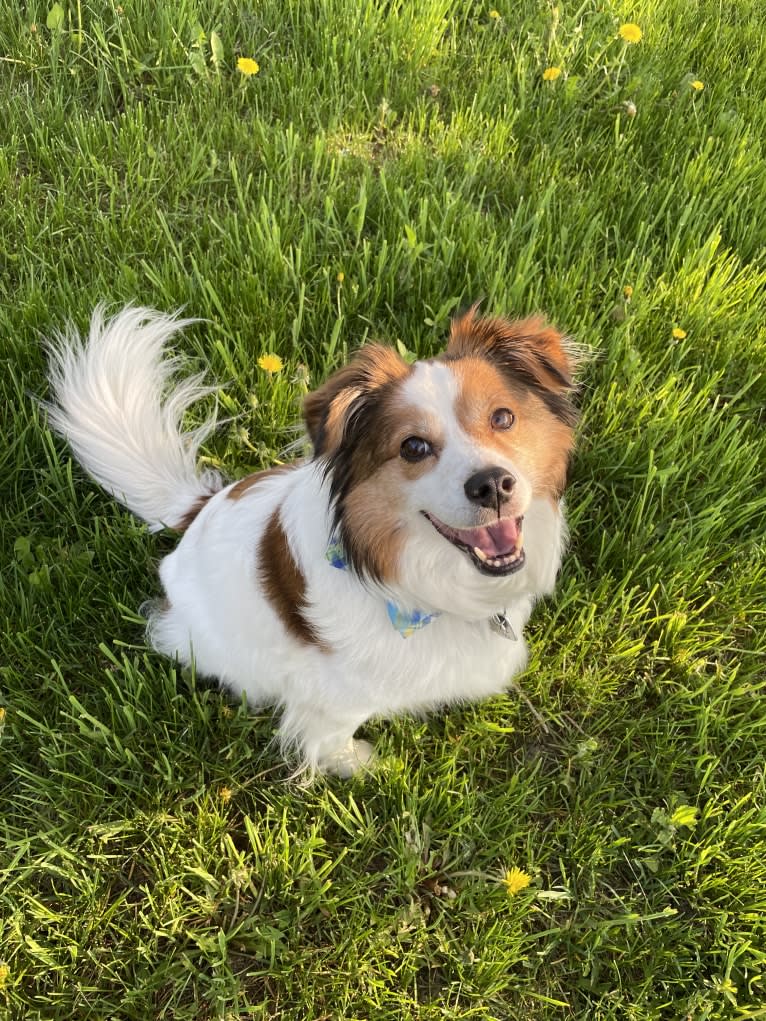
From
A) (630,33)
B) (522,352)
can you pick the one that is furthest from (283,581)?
(630,33)

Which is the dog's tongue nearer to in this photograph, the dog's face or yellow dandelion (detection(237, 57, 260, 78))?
the dog's face

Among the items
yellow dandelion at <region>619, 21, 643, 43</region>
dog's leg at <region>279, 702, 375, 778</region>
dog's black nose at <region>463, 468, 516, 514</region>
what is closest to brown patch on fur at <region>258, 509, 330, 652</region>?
dog's leg at <region>279, 702, 375, 778</region>

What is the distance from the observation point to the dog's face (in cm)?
168

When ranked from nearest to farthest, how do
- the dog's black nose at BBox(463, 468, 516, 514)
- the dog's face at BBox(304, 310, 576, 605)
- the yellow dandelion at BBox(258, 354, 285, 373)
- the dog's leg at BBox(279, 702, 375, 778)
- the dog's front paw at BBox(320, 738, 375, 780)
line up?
1. the dog's black nose at BBox(463, 468, 516, 514)
2. the dog's face at BBox(304, 310, 576, 605)
3. the dog's leg at BBox(279, 702, 375, 778)
4. the dog's front paw at BBox(320, 738, 375, 780)
5. the yellow dandelion at BBox(258, 354, 285, 373)

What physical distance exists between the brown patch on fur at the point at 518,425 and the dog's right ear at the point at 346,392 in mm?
Answer: 166

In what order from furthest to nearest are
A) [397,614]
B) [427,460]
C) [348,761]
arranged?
[348,761] → [397,614] → [427,460]

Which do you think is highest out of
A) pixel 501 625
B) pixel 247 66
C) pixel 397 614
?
pixel 247 66

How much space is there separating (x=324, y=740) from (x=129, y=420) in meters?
1.27

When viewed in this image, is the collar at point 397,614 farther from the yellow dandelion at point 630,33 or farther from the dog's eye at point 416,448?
the yellow dandelion at point 630,33

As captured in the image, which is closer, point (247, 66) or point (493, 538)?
point (493, 538)

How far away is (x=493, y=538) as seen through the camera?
1710 mm

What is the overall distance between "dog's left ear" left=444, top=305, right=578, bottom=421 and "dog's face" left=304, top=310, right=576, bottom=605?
2.6 inches

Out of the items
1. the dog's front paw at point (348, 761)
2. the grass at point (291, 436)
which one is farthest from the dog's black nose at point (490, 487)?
the dog's front paw at point (348, 761)

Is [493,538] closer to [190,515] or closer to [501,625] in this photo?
[501,625]
